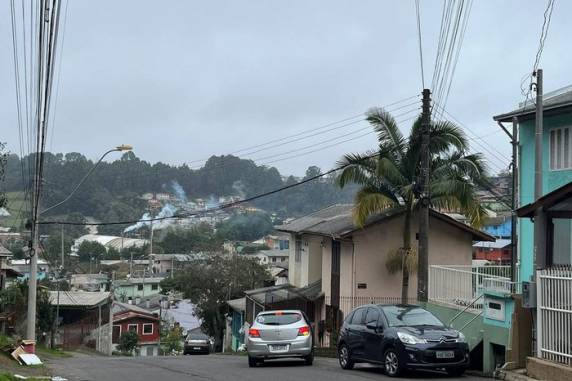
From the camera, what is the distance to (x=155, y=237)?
126188mm

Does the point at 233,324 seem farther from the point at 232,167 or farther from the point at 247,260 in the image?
the point at 232,167

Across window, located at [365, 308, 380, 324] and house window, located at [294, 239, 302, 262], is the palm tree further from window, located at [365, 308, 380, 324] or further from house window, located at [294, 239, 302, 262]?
house window, located at [294, 239, 302, 262]

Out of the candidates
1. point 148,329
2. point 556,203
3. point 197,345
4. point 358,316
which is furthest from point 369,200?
point 148,329

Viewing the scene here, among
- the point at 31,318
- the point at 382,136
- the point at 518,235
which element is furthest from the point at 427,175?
the point at 31,318

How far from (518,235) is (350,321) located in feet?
20.4

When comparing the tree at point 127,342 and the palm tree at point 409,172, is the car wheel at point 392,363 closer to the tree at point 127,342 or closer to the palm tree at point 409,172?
the palm tree at point 409,172

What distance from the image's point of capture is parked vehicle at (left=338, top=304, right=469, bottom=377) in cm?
1498

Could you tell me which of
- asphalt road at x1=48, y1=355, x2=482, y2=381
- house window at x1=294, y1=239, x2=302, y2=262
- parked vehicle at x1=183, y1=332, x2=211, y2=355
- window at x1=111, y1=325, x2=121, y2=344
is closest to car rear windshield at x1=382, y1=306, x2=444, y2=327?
asphalt road at x1=48, y1=355, x2=482, y2=381

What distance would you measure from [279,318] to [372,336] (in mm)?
3964

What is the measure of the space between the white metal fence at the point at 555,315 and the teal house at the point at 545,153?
6705 mm

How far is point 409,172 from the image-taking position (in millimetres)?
26781

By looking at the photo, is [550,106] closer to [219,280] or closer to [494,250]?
[494,250]

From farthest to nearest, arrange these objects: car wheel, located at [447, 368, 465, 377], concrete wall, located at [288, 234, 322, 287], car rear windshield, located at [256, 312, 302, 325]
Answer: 1. concrete wall, located at [288, 234, 322, 287]
2. car rear windshield, located at [256, 312, 302, 325]
3. car wheel, located at [447, 368, 465, 377]

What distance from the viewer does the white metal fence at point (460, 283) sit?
19411mm
